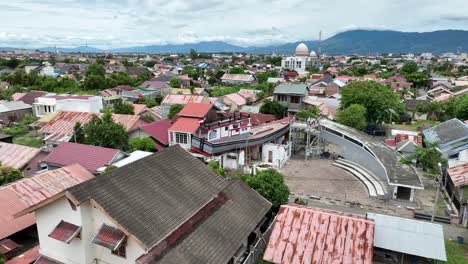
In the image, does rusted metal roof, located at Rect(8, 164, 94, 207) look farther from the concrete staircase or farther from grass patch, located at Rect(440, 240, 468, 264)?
the concrete staircase

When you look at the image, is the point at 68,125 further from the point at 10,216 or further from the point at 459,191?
the point at 459,191

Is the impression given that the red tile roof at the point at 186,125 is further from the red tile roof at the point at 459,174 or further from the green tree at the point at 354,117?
the red tile roof at the point at 459,174

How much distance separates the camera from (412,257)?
591 inches

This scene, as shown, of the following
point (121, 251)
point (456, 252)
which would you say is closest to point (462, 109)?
point (456, 252)

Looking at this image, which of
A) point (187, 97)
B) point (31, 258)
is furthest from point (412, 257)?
point (187, 97)

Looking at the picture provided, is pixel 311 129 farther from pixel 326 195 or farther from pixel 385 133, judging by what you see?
pixel 385 133

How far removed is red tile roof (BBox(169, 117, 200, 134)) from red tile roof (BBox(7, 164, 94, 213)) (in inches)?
449

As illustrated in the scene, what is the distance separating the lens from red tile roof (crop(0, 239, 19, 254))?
15.0 metres

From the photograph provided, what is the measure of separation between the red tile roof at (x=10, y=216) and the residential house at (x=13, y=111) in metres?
33.5

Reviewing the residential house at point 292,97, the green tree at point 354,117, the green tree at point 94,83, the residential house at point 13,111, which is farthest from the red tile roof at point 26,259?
the green tree at point 94,83

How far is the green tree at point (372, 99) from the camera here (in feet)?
137

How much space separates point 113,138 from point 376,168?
959 inches

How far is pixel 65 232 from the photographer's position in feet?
38.9

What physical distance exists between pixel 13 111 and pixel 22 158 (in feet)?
85.5
